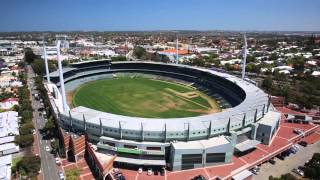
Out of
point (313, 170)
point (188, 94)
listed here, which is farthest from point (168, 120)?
point (188, 94)

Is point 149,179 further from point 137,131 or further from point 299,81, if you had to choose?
point 299,81

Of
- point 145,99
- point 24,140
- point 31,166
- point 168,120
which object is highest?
point 168,120

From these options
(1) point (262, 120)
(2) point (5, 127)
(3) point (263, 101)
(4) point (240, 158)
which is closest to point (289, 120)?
(3) point (263, 101)

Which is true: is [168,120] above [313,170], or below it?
above

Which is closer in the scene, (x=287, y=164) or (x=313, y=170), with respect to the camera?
(x=313, y=170)

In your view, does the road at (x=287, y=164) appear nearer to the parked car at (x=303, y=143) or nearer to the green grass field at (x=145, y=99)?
the parked car at (x=303, y=143)

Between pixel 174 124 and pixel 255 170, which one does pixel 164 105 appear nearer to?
pixel 174 124

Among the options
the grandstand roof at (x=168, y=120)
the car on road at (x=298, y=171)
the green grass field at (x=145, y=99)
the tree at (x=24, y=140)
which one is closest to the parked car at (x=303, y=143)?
the grandstand roof at (x=168, y=120)
